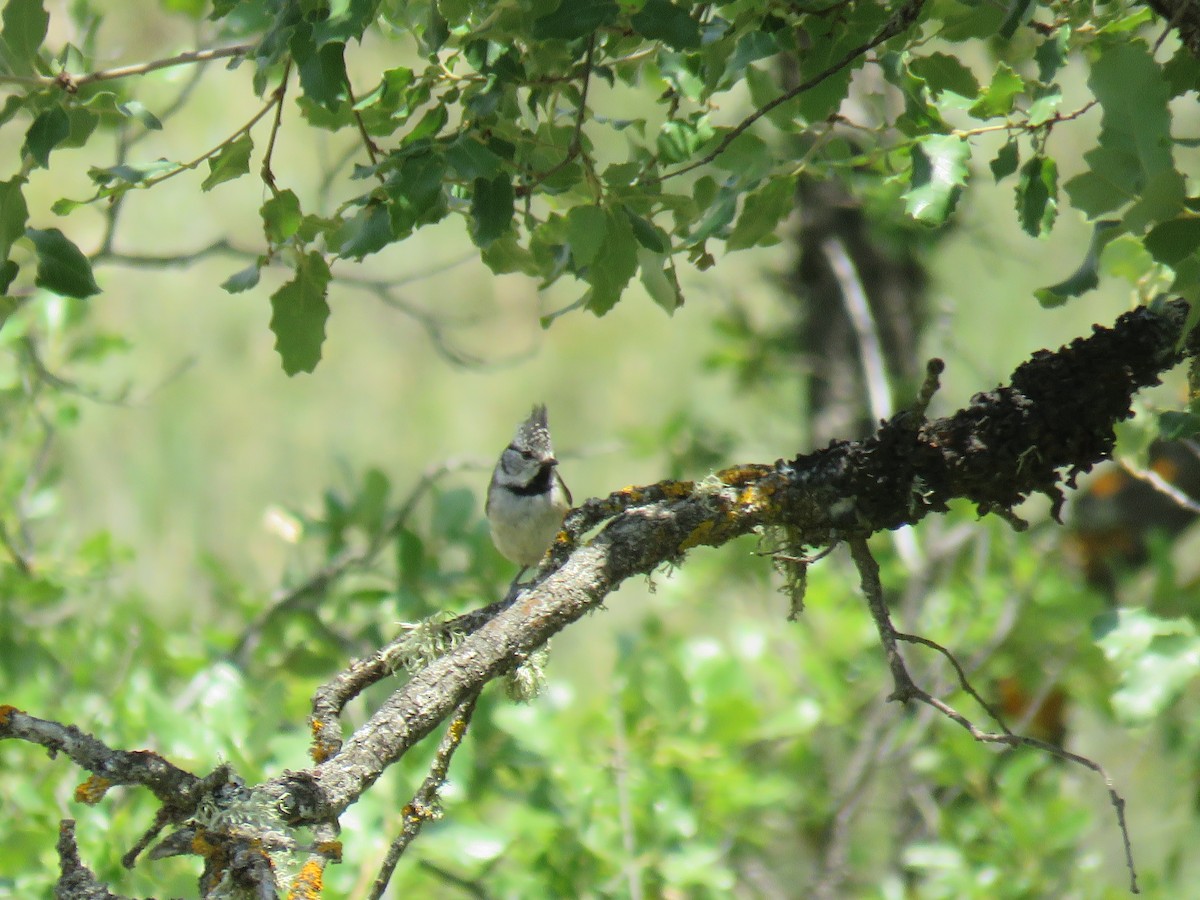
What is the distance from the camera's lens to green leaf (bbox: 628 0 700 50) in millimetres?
1836

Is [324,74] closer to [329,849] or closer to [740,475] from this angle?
[740,475]

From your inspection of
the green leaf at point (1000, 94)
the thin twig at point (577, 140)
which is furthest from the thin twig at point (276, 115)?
the green leaf at point (1000, 94)

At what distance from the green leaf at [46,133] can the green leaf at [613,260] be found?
85cm

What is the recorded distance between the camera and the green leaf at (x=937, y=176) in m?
2.06

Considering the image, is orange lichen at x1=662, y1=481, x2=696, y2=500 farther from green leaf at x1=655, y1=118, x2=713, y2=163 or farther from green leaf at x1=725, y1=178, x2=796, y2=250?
green leaf at x1=655, y1=118, x2=713, y2=163

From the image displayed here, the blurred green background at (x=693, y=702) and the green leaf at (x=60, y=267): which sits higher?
the blurred green background at (x=693, y=702)

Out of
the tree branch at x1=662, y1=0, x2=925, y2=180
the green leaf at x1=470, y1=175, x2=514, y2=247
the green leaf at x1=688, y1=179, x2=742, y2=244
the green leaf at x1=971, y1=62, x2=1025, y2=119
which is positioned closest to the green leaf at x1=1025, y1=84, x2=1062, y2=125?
the green leaf at x1=971, y1=62, x2=1025, y2=119

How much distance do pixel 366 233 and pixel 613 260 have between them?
0.40 metres

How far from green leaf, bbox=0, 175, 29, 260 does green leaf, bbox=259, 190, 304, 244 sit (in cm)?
41

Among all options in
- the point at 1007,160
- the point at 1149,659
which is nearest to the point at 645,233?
the point at 1007,160

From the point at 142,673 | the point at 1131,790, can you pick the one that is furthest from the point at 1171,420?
the point at 1131,790

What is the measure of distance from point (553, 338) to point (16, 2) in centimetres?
1027

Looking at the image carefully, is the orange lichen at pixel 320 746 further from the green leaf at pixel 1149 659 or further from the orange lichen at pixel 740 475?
the green leaf at pixel 1149 659

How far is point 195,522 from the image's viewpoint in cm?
1002
